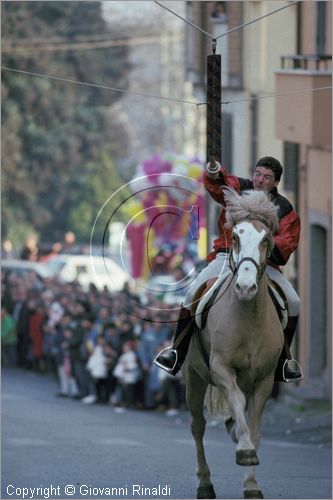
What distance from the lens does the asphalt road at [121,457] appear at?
16.1m

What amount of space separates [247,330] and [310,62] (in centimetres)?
1444

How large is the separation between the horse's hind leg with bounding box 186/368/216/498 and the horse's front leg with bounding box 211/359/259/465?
1.30 metres

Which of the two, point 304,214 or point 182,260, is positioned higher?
point 304,214

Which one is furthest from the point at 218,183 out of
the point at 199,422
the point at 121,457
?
the point at 121,457

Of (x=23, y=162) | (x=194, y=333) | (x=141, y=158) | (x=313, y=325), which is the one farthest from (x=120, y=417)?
(x=141, y=158)

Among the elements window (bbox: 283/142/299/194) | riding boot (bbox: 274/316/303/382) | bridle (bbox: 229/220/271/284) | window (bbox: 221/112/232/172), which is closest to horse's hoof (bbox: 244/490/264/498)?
riding boot (bbox: 274/316/303/382)

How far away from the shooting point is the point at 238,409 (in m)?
13.4

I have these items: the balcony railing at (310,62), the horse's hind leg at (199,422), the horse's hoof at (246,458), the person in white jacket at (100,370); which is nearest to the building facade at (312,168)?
the balcony railing at (310,62)

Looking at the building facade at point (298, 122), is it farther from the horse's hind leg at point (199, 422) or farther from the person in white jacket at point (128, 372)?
the horse's hind leg at point (199, 422)

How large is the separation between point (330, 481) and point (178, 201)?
65.6 ft

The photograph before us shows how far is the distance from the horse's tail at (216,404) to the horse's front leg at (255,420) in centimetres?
114

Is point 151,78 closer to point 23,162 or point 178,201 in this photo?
point 23,162

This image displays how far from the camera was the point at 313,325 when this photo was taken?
30250 mm

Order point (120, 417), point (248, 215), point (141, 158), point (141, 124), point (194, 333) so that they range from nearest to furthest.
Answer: point (248, 215) → point (194, 333) → point (120, 417) → point (141, 158) → point (141, 124)
